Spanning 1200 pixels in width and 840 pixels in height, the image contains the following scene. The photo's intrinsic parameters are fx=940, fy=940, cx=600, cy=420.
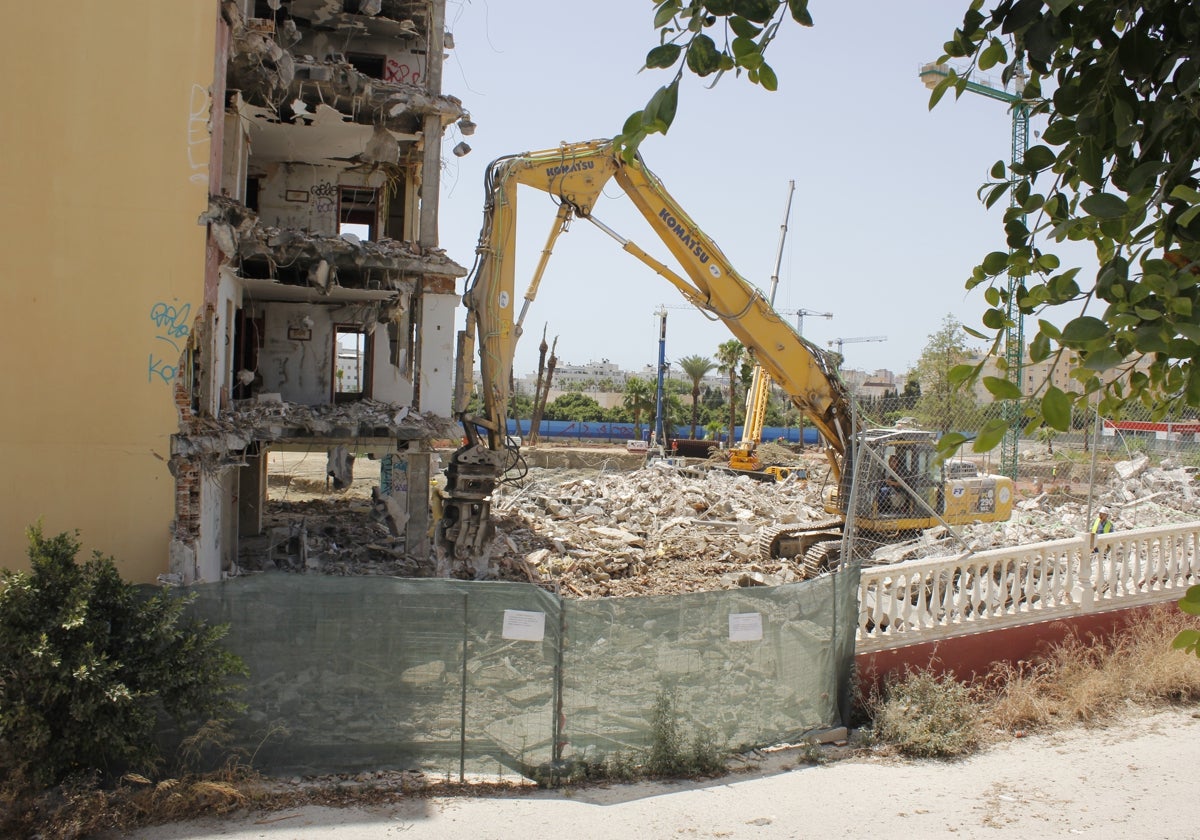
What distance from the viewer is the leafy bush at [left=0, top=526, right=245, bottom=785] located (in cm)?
710

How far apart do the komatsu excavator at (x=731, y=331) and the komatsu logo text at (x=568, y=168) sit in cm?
2

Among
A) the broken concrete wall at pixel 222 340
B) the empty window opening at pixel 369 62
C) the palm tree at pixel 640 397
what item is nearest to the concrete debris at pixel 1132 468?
the empty window opening at pixel 369 62

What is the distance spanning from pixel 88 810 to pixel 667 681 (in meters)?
4.63

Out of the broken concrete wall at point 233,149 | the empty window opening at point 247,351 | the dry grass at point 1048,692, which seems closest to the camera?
the dry grass at point 1048,692

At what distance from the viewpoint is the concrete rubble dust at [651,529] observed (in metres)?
16.5

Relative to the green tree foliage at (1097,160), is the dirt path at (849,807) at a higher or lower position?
lower

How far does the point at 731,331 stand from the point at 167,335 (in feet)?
30.9

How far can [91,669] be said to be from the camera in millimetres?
7133

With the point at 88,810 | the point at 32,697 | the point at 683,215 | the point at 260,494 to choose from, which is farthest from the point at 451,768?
the point at 260,494

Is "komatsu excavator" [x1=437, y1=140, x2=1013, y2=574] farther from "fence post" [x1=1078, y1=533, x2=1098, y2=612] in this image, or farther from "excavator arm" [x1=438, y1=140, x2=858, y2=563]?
"fence post" [x1=1078, y1=533, x2=1098, y2=612]

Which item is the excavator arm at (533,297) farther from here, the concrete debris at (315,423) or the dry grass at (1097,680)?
the dry grass at (1097,680)

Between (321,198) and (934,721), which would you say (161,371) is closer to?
(321,198)

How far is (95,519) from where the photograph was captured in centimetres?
1100

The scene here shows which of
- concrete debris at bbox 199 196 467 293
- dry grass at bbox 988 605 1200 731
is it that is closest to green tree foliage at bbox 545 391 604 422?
concrete debris at bbox 199 196 467 293
